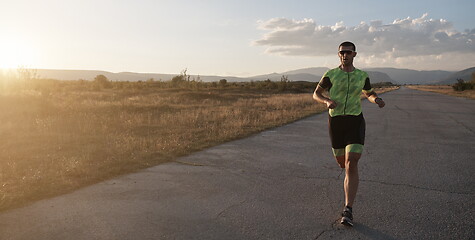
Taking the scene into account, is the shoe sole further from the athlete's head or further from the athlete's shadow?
the athlete's head

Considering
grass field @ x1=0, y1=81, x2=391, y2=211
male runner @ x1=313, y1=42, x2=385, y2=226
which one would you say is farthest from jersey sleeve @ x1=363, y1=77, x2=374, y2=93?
grass field @ x1=0, y1=81, x2=391, y2=211

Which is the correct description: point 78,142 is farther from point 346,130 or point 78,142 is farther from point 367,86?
point 367,86

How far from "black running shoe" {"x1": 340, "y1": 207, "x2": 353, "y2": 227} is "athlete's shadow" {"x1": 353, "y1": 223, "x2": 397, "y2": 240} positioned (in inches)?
2.7

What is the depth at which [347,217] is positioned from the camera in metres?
3.84

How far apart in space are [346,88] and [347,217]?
1.39 metres

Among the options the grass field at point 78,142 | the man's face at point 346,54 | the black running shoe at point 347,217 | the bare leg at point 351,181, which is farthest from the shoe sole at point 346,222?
the grass field at point 78,142

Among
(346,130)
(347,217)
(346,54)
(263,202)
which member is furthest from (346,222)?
(346,54)

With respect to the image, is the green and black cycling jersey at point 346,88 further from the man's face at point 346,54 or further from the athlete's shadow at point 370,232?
the athlete's shadow at point 370,232

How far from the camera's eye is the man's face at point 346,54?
3.84 metres

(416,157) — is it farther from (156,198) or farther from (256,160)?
(156,198)

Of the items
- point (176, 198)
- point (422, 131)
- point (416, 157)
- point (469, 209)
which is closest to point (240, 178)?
point (176, 198)

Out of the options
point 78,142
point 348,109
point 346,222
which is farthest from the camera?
point 78,142

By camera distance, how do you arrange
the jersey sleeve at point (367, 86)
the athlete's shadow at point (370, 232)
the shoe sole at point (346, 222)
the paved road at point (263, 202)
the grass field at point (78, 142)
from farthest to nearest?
the grass field at point (78, 142) < the jersey sleeve at point (367, 86) < the shoe sole at point (346, 222) < the paved road at point (263, 202) < the athlete's shadow at point (370, 232)

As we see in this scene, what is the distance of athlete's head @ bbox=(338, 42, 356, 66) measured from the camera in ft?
12.6
